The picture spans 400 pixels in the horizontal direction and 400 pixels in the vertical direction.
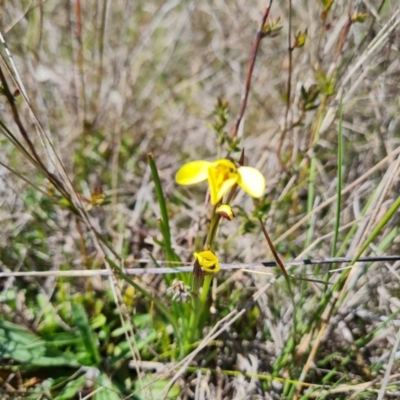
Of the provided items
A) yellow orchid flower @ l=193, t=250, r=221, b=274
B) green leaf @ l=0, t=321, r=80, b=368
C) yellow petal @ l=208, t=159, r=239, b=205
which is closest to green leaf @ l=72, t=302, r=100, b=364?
green leaf @ l=0, t=321, r=80, b=368

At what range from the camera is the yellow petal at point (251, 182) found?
95 centimetres

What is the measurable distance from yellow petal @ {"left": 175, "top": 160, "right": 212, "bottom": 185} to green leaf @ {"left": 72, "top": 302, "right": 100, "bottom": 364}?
0.64 m

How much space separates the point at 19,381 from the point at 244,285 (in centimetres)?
78

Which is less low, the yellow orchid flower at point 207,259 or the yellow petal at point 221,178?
the yellow petal at point 221,178

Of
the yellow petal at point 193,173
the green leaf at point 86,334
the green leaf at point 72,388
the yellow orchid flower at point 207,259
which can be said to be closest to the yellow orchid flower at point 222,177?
the yellow petal at point 193,173

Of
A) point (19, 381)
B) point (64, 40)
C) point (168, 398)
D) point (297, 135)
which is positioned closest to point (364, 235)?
point (297, 135)

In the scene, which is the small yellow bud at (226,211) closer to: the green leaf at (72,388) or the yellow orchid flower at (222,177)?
the yellow orchid flower at (222,177)

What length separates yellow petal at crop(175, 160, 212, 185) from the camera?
1004 millimetres

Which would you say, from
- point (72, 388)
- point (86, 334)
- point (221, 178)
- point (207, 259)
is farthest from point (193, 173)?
point (72, 388)

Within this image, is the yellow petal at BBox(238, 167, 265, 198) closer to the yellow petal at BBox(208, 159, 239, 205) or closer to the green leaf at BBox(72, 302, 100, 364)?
the yellow petal at BBox(208, 159, 239, 205)

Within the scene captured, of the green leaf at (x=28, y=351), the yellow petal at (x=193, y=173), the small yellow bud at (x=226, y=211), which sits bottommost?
the green leaf at (x=28, y=351)

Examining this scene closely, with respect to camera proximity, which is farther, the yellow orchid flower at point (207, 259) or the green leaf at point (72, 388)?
the green leaf at point (72, 388)

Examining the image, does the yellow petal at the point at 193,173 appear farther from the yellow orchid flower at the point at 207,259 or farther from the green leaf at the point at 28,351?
the green leaf at the point at 28,351

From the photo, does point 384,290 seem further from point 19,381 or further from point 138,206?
point 19,381
